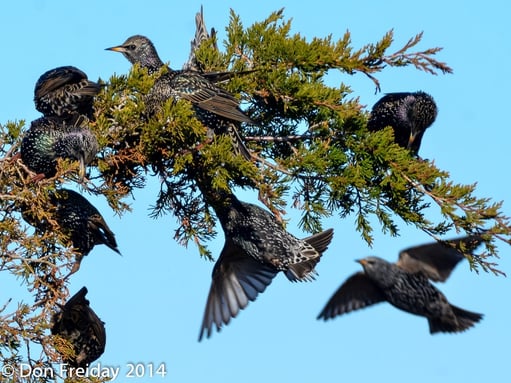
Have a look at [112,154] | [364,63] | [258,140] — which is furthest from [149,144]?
[364,63]

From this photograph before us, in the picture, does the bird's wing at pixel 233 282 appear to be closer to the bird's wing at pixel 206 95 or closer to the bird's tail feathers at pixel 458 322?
the bird's wing at pixel 206 95

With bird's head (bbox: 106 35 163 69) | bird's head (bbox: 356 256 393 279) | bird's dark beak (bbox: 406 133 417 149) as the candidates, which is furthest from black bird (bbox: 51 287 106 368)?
bird's dark beak (bbox: 406 133 417 149)

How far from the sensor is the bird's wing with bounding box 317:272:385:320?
641cm

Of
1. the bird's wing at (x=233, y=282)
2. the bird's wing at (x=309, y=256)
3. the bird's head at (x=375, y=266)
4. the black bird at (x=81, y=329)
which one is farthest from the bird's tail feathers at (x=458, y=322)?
the black bird at (x=81, y=329)

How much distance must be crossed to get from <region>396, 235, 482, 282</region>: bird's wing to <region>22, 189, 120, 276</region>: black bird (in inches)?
69.8

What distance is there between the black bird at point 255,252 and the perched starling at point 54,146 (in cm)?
91

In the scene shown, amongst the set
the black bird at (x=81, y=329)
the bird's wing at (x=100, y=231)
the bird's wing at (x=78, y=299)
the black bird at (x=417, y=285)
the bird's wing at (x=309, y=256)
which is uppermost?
the bird's wing at (x=100, y=231)

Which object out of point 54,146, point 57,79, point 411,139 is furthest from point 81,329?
point 411,139

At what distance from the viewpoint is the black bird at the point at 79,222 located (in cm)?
627

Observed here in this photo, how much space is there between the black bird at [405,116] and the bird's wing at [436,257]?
139 centimetres

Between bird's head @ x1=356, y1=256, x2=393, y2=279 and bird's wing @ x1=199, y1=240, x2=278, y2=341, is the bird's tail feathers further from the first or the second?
bird's wing @ x1=199, y1=240, x2=278, y2=341

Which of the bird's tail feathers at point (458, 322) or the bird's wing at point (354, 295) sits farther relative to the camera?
the bird's wing at point (354, 295)

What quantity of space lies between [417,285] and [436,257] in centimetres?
19

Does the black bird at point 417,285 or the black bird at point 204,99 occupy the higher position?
the black bird at point 204,99
